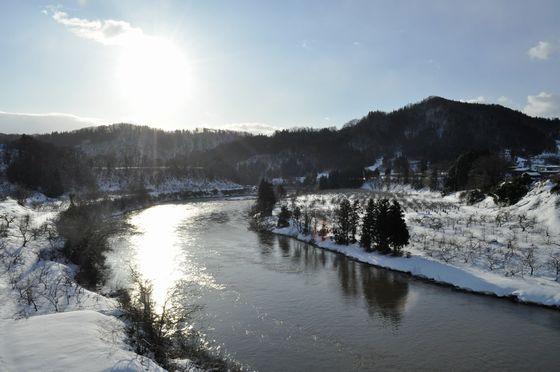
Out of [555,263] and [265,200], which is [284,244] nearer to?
[265,200]

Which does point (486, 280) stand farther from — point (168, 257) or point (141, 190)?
point (141, 190)

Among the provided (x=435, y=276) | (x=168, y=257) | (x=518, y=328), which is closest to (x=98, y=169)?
(x=168, y=257)

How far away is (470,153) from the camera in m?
92.1

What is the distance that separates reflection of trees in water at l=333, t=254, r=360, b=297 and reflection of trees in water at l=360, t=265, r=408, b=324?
826mm

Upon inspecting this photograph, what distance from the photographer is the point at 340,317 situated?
94.7 ft

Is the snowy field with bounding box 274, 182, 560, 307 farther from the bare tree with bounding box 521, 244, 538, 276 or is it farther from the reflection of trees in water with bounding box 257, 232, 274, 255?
the reflection of trees in water with bounding box 257, 232, 274, 255

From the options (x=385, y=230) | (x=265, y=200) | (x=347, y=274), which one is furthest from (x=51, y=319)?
(x=265, y=200)

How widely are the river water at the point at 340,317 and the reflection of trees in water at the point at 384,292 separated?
3.4 inches

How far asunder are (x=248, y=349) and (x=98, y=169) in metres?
132

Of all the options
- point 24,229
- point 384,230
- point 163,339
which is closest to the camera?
point 163,339

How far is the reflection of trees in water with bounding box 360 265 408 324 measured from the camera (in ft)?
99.3

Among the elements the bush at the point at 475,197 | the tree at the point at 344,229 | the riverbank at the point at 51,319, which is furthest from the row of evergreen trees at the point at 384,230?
the riverbank at the point at 51,319

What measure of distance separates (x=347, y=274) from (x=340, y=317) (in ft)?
39.0

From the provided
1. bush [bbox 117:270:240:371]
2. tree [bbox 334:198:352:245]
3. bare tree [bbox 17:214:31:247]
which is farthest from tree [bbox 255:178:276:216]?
bush [bbox 117:270:240:371]
